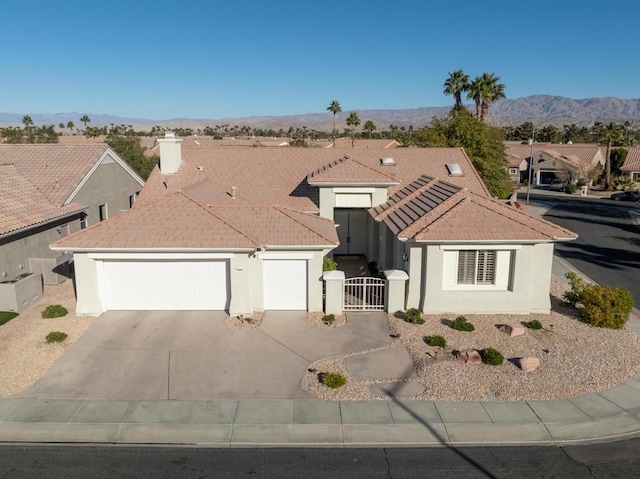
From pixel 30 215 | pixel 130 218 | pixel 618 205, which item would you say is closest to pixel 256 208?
pixel 130 218

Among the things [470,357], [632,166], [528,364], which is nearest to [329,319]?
[470,357]

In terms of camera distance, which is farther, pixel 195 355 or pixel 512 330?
pixel 512 330

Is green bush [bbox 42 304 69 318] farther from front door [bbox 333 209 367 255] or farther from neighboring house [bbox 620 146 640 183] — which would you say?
neighboring house [bbox 620 146 640 183]

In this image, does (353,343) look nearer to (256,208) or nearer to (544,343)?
(544,343)

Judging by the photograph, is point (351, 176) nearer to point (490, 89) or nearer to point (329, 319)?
point (329, 319)

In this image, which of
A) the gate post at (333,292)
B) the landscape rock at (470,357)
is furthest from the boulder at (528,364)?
the gate post at (333,292)

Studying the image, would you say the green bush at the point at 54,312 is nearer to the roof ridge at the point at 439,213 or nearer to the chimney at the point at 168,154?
the chimney at the point at 168,154
